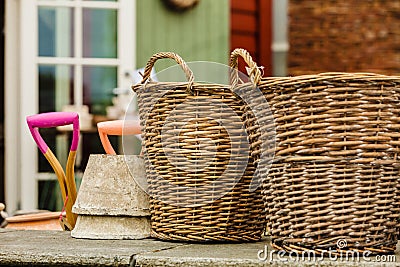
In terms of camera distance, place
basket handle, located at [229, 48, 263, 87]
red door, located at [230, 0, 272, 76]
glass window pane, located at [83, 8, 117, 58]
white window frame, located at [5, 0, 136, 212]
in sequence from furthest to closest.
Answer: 1. red door, located at [230, 0, 272, 76]
2. glass window pane, located at [83, 8, 117, 58]
3. white window frame, located at [5, 0, 136, 212]
4. basket handle, located at [229, 48, 263, 87]

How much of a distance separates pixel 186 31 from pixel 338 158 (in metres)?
3.37

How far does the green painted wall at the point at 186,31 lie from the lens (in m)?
4.88

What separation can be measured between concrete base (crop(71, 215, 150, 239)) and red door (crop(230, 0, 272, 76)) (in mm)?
4300

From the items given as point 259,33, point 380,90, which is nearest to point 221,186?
point 380,90

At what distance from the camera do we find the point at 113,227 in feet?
6.48

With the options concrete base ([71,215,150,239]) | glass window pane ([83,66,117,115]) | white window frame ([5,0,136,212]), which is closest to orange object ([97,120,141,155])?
concrete base ([71,215,150,239])

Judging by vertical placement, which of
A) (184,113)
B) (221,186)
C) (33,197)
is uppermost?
(184,113)

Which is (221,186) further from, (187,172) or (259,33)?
(259,33)

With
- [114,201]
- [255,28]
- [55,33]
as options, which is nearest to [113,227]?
[114,201]

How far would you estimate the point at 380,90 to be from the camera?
→ 166 centimetres

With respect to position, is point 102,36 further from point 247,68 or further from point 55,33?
point 247,68

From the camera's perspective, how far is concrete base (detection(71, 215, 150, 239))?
197 cm

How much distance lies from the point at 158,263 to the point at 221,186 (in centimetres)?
29

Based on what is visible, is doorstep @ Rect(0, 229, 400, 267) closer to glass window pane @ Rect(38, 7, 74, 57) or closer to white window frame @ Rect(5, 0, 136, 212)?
white window frame @ Rect(5, 0, 136, 212)
